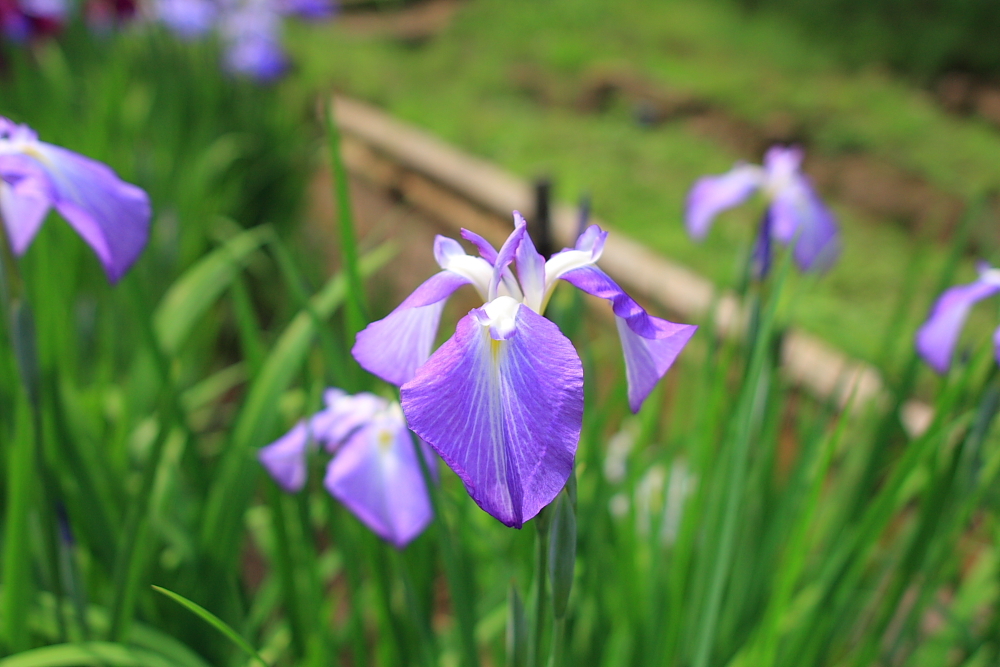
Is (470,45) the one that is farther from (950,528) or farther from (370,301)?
(950,528)

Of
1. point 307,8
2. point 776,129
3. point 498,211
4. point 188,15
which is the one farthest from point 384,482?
point 776,129

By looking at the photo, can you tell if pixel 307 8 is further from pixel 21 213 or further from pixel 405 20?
pixel 21 213

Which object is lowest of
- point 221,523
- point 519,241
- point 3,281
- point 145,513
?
point 221,523

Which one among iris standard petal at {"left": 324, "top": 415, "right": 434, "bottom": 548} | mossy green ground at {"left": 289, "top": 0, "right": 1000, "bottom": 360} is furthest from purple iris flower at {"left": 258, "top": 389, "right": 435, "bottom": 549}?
mossy green ground at {"left": 289, "top": 0, "right": 1000, "bottom": 360}

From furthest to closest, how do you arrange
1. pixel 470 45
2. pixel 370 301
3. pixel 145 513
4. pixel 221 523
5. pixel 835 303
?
pixel 470 45 < pixel 835 303 < pixel 370 301 < pixel 221 523 < pixel 145 513

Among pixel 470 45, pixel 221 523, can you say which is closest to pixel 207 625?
pixel 221 523

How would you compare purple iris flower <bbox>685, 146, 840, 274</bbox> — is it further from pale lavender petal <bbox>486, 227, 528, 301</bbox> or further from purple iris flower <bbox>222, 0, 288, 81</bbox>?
purple iris flower <bbox>222, 0, 288, 81</bbox>
